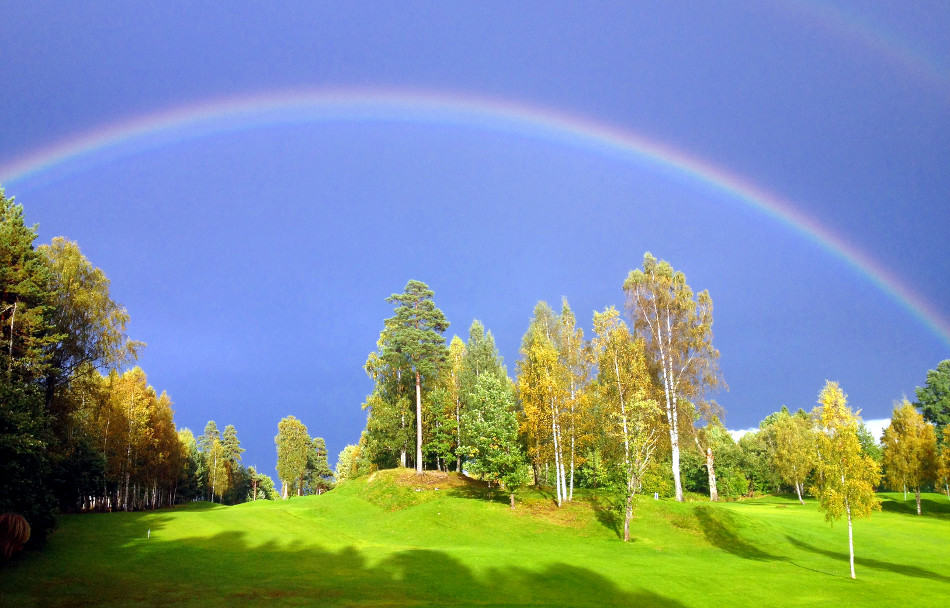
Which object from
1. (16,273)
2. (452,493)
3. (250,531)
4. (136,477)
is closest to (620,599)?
(250,531)

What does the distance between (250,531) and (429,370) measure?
2843 centimetres

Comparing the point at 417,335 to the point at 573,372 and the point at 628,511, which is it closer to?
the point at 573,372

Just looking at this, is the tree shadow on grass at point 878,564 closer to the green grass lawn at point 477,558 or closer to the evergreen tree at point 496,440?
the green grass lawn at point 477,558

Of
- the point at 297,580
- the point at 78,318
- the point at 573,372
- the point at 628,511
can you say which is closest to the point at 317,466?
the point at 573,372

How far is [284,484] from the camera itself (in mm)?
105750

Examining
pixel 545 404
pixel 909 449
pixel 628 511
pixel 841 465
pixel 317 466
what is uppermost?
pixel 545 404

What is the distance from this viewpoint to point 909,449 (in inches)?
2557

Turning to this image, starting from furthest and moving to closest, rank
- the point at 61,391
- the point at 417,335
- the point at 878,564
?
1. the point at 417,335
2. the point at 61,391
3. the point at 878,564

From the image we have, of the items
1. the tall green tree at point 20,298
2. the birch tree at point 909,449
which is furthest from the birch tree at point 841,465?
the tall green tree at point 20,298

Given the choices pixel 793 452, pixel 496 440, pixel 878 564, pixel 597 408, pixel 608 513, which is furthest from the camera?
pixel 793 452

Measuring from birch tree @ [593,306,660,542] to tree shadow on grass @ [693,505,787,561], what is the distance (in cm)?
661

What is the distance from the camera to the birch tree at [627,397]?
4212cm

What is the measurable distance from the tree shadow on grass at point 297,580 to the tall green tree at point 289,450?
73.4 m

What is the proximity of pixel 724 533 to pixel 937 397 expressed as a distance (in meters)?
95.6
